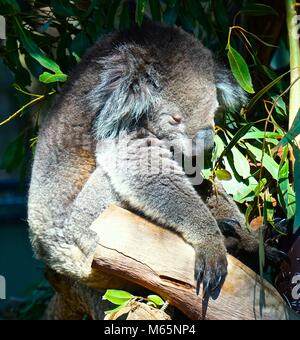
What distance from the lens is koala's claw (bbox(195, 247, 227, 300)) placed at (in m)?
2.43

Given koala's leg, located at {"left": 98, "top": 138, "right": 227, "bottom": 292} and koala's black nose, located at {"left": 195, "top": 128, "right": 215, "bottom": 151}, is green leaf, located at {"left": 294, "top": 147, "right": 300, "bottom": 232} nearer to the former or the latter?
koala's leg, located at {"left": 98, "top": 138, "right": 227, "bottom": 292}

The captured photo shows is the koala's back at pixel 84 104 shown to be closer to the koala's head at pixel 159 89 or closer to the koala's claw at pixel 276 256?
the koala's head at pixel 159 89

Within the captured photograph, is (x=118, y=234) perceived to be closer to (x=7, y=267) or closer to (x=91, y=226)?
(x=91, y=226)

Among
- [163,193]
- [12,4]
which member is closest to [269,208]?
[163,193]

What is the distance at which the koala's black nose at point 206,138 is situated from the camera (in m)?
2.87

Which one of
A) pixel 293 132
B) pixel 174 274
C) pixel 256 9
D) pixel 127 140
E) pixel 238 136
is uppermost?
pixel 256 9

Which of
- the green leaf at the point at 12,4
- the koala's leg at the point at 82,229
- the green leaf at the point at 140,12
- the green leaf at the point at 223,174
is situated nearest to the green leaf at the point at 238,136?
the green leaf at the point at 223,174

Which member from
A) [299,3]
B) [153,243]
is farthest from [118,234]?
[299,3]

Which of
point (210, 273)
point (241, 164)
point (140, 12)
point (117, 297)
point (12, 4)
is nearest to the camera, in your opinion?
point (210, 273)

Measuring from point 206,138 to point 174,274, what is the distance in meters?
0.66

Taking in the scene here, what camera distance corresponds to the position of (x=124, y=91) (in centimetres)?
282

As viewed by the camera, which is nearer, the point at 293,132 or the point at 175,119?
the point at 293,132

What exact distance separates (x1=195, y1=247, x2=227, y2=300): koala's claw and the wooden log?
0.02 m

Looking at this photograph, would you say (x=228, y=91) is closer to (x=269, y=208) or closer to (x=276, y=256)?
(x=269, y=208)
